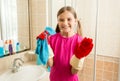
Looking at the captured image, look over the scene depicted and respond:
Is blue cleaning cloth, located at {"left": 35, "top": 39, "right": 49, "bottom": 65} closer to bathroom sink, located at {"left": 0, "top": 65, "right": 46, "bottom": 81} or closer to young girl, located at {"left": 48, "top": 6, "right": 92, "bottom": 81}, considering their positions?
young girl, located at {"left": 48, "top": 6, "right": 92, "bottom": 81}

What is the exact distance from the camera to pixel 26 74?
159cm

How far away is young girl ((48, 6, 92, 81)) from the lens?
931 millimetres

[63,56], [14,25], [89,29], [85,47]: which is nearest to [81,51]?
[85,47]

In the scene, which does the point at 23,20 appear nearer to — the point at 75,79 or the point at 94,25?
the point at 94,25

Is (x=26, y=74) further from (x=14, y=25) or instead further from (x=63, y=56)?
(x=63, y=56)

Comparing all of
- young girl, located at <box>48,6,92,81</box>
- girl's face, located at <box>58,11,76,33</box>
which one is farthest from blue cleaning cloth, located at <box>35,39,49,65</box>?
girl's face, located at <box>58,11,76,33</box>

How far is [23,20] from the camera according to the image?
1.78 meters

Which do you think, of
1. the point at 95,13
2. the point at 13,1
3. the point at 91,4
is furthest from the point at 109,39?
the point at 13,1

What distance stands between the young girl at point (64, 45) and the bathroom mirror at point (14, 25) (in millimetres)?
732

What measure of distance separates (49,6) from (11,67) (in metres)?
0.80

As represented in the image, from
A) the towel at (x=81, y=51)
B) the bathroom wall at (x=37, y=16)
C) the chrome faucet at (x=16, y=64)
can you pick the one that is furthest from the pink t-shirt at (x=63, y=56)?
the bathroom wall at (x=37, y=16)

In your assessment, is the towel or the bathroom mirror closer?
the towel

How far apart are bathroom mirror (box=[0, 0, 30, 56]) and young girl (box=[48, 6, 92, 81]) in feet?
2.40

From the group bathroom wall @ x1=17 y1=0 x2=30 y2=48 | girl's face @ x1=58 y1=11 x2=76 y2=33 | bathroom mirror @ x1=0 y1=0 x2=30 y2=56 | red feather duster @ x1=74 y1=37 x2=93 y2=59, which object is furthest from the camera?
bathroom wall @ x1=17 y1=0 x2=30 y2=48
